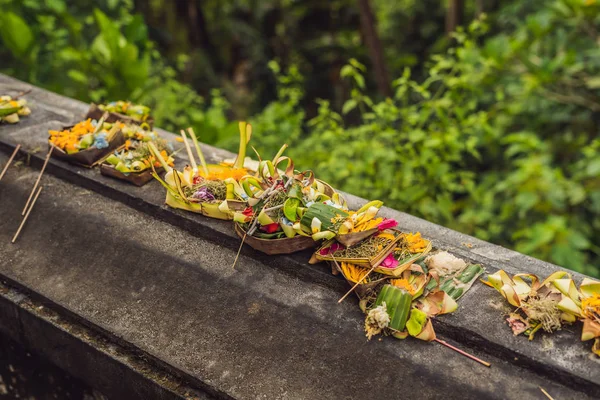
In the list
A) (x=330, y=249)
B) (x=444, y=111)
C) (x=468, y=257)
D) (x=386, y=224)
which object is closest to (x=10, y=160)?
(x=330, y=249)

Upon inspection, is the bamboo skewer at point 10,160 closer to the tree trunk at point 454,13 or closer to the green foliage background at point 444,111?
the green foliage background at point 444,111

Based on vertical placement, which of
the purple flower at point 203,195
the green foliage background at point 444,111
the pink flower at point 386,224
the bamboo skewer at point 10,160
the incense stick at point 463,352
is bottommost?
the green foliage background at point 444,111

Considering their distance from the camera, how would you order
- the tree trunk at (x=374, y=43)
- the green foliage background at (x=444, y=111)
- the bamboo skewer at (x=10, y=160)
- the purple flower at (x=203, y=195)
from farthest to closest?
the tree trunk at (x=374, y=43) → the green foliage background at (x=444, y=111) → the bamboo skewer at (x=10, y=160) → the purple flower at (x=203, y=195)

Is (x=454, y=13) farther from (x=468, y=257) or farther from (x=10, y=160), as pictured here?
(x=10, y=160)

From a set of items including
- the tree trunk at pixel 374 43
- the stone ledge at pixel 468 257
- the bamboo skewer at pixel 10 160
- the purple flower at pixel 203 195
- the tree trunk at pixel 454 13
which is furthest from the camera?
the tree trunk at pixel 454 13

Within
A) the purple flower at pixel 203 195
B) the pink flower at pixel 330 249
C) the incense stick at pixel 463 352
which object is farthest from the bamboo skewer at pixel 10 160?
the incense stick at pixel 463 352

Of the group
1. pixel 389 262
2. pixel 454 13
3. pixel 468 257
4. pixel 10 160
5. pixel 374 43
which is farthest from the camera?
pixel 454 13

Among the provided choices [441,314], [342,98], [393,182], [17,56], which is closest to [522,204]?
[393,182]

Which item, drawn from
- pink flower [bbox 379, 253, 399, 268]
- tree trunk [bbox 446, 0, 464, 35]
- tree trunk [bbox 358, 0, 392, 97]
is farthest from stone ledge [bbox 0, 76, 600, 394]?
tree trunk [bbox 446, 0, 464, 35]
